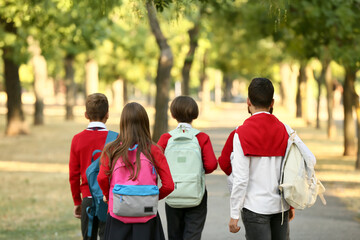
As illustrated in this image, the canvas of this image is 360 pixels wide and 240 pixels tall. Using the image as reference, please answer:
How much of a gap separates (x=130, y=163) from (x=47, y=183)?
8.69 m

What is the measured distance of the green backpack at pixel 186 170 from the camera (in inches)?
199

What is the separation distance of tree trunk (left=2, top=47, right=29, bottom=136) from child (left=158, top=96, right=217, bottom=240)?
1992cm

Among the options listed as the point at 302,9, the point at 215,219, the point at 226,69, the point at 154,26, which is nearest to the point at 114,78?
the point at 226,69

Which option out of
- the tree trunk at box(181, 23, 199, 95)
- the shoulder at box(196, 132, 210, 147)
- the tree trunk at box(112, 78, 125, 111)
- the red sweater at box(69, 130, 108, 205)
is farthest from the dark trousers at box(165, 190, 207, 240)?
the tree trunk at box(112, 78, 125, 111)

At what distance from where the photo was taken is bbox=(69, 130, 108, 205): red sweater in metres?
4.93

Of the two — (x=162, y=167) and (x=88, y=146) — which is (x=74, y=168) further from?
(x=162, y=167)

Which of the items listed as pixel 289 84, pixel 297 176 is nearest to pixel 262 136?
pixel 297 176

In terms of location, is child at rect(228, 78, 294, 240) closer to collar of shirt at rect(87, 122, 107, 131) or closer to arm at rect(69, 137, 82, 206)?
collar of shirt at rect(87, 122, 107, 131)

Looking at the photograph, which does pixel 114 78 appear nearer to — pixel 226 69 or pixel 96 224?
pixel 226 69

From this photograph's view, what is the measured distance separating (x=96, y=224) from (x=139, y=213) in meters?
0.96

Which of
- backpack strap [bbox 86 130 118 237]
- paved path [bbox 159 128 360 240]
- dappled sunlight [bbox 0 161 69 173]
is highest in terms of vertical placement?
backpack strap [bbox 86 130 118 237]

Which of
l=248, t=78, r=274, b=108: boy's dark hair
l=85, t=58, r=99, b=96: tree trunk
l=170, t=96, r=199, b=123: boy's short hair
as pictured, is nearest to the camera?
l=248, t=78, r=274, b=108: boy's dark hair

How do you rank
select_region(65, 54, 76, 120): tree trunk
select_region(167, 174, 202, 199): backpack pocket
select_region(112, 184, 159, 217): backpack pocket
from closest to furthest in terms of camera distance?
select_region(112, 184, 159, 217): backpack pocket → select_region(167, 174, 202, 199): backpack pocket → select_region(65, 54, 76, 120): tree trunk

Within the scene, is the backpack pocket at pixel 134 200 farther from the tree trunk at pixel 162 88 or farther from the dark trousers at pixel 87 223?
the tree trunk at pixel 162 88
